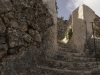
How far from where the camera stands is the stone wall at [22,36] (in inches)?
229

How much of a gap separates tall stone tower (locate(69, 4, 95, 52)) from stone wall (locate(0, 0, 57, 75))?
314 centimetres

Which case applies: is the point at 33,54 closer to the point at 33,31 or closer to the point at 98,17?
the point at 33,31

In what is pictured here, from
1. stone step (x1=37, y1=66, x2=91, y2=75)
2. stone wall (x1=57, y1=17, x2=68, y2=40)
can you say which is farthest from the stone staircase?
stone wall (x1=57, y1=17, x2=68, y2=40)

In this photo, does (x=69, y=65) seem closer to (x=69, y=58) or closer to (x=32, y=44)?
(x=69, y=58)

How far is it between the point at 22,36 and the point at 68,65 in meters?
2.51

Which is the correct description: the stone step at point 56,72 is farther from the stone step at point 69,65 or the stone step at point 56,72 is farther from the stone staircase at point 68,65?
the stone step at point 69,65

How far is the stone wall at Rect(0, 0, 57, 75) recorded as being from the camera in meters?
5.80

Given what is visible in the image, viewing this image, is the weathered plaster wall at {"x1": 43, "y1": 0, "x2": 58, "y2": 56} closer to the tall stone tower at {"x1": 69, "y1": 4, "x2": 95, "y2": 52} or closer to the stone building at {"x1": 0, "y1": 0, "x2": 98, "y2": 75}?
the stone building at {"x1": 0, "y1": 0, "x2": 98, "y2": 75}

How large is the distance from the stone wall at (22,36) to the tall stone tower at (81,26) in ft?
10.3

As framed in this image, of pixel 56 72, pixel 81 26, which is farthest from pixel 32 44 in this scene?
pixel 81 26

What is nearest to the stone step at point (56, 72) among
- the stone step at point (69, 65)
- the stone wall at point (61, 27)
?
the stone step at point (69, 65)

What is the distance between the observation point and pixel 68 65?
768 centimetres

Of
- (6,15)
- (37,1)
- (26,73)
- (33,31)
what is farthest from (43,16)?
(26,73)

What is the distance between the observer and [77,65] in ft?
25.4
